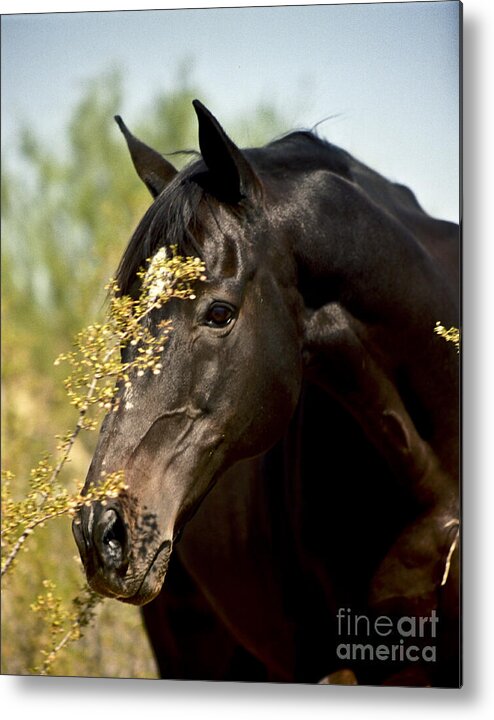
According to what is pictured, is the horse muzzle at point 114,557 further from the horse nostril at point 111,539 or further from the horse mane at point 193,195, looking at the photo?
the horse mane at point 193,195

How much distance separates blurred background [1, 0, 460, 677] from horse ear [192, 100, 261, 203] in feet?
1.37

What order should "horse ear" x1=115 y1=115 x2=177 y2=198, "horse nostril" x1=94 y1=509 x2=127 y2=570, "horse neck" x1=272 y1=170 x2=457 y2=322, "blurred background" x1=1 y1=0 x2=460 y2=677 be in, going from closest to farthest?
1. "horse nostril" x1=94 y1=509 x2=127 y2=570
2. "horse neck" x1=272 y1=170 x2=457 y2=322
3. "horse ear" x1=115 y1=115 x2=177 y2=198
4. "blurred background" x1=1 y1=0 x2=460 y2=677

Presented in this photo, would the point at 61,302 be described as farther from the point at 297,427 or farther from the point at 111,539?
the point at 111,539

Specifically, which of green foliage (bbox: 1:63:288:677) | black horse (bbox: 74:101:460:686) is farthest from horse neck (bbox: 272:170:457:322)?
green foliage (bbox: 1:63:288:677)

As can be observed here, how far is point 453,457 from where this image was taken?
2.06 m

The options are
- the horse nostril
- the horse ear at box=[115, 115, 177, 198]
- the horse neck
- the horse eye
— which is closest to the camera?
the horse nostril

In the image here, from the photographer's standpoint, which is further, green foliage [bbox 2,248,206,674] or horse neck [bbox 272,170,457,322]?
horse neck [bbox 272,170,457,322]

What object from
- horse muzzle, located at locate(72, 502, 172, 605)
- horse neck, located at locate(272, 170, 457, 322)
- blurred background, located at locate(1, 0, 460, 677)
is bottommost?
horse muzzle, located at locate(72, 502, 172, 605)

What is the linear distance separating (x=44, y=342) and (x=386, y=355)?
46.6 inches

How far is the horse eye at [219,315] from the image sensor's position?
179 cm

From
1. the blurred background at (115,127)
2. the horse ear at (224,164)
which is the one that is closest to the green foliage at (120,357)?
the horse ear at (224,164)

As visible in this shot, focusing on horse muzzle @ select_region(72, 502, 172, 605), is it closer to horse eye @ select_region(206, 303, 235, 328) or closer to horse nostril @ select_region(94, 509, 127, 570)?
horse nostril @ select_region(94, 509, 127, 570)

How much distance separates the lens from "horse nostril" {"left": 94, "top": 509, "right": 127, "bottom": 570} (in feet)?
5.52

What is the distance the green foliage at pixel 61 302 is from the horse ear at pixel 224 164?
0.55m
